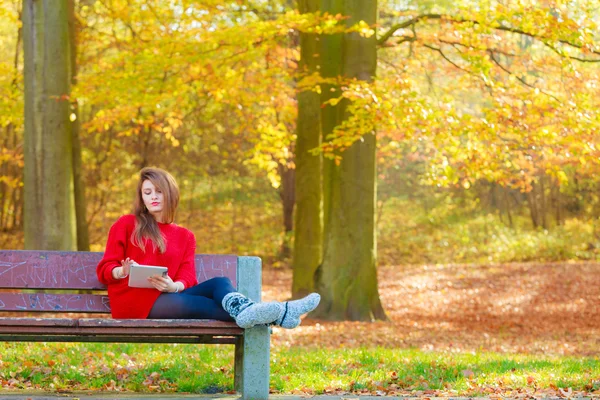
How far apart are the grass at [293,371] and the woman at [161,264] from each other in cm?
68

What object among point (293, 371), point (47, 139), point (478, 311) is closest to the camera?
point (293, 371)

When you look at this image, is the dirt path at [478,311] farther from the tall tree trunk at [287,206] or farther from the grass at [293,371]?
the grass at [293,371]

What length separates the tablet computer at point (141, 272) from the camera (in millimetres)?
4809

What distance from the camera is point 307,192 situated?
14.0 m

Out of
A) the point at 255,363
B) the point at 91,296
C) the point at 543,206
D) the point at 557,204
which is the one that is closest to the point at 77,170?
the point at 91,296

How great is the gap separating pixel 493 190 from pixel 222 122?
28.6 feet

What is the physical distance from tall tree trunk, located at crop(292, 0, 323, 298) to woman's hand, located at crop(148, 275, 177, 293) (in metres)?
8.61

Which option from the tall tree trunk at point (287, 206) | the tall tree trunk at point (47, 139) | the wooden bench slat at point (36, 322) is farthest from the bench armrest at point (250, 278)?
the tall tree trunk at point (287, 206)

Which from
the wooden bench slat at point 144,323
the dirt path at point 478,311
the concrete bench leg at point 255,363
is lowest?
the dirt path at point 478,311

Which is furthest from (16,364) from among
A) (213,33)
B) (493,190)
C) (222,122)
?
(493,190)

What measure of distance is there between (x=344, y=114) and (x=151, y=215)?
6.62 m

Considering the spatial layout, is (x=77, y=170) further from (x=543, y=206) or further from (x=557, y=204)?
(x=557, y=204)

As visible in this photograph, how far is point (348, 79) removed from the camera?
35.6ft

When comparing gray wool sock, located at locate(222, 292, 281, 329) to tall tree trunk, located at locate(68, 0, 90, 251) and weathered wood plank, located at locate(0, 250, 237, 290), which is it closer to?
weathered wood plank, located at locate(0, 250, 237, 290)
